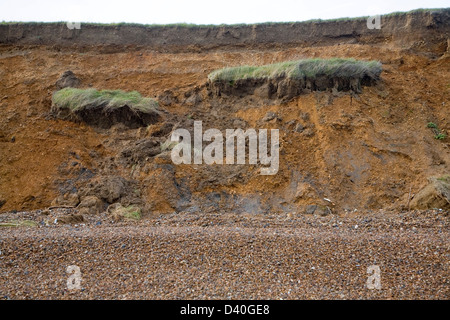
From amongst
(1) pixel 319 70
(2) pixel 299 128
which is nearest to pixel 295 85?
(1) pixel 319 70

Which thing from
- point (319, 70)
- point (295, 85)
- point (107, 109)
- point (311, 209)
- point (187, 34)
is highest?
point (187, 34)

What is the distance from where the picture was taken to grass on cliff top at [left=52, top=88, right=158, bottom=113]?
10.6m

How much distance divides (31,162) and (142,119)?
270 centimetres

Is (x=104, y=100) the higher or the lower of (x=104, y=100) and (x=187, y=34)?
the lower

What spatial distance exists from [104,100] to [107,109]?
0.28m

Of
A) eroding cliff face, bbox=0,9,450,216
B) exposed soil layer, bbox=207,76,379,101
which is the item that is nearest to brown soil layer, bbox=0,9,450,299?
eroding cliff face, bbox=0,9,450,216

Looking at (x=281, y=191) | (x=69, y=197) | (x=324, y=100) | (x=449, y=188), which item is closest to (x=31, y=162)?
(x=69, y=197)

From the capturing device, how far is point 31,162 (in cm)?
979

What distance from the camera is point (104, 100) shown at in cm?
1072

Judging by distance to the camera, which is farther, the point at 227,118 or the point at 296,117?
the point at 227,118

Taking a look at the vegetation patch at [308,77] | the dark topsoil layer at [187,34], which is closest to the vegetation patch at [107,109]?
the vegetation patch at [308,77]

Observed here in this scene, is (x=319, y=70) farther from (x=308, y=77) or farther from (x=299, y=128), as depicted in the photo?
(x=299, y=128)

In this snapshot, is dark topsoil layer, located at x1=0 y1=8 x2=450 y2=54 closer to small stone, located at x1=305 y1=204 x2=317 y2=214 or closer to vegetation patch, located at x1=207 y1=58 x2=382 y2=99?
vegetation patch, located at x1=207 y1=58 x2=382 y2=99

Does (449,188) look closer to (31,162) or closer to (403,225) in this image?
(403,225)
